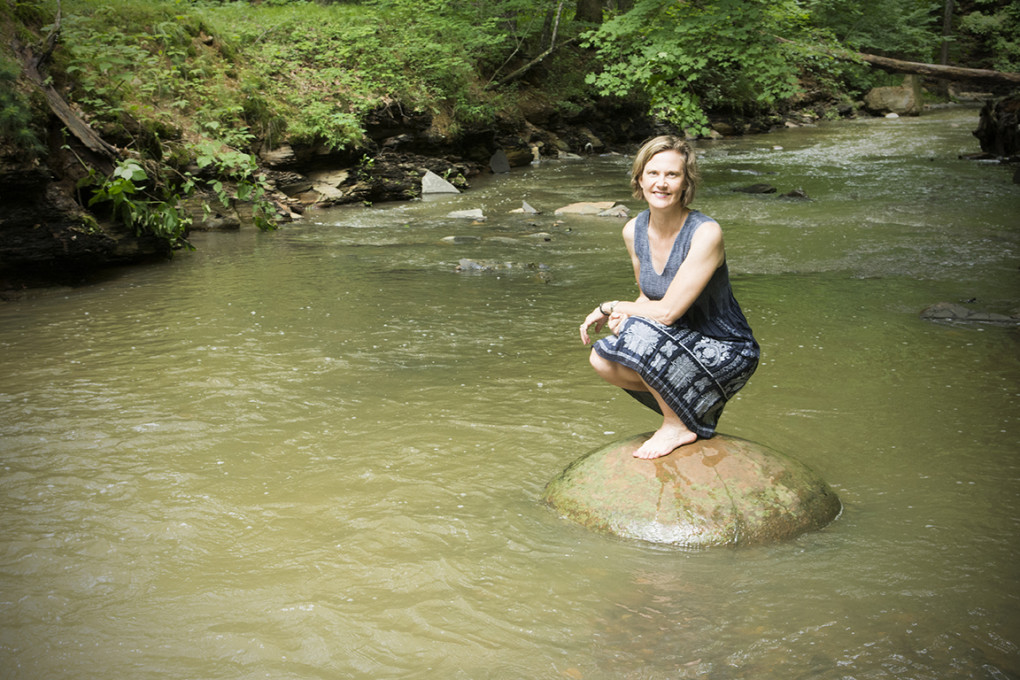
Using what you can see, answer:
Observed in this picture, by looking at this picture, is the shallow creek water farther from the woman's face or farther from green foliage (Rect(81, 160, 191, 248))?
the woman's face

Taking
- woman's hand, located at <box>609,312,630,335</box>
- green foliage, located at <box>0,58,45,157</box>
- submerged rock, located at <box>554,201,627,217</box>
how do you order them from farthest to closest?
submerged rock, located at <box>554,201,627,217</box>, green foliage, located at <box>0,58,45,157</box>, woman's hand, located at <box>609,312,630,335</box>

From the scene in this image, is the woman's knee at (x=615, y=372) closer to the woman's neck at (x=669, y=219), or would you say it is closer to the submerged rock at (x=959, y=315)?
the woman's neck at (x=669, y=219)

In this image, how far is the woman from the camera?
12.3ft

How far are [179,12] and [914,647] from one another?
54.1 ft

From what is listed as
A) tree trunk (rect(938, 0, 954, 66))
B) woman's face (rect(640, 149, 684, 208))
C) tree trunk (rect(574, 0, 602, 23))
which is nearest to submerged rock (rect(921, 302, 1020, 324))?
woman's face (rect(640, 149, 684, 208))

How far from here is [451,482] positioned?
4387 mm

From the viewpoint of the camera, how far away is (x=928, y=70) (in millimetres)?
11836

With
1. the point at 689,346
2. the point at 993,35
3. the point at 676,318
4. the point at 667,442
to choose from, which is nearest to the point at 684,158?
the point at 676,318

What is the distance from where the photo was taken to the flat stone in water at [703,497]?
3662 mm

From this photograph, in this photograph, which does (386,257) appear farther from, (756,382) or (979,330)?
(979,330)

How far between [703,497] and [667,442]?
360 millimetres

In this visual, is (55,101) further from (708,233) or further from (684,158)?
(708,233)

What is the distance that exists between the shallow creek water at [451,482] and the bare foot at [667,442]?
21.0 inches

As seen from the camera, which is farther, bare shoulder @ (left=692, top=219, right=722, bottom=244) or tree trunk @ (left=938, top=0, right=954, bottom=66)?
tree trunk @ (left=938, top=0, right=954, bottom=66)
